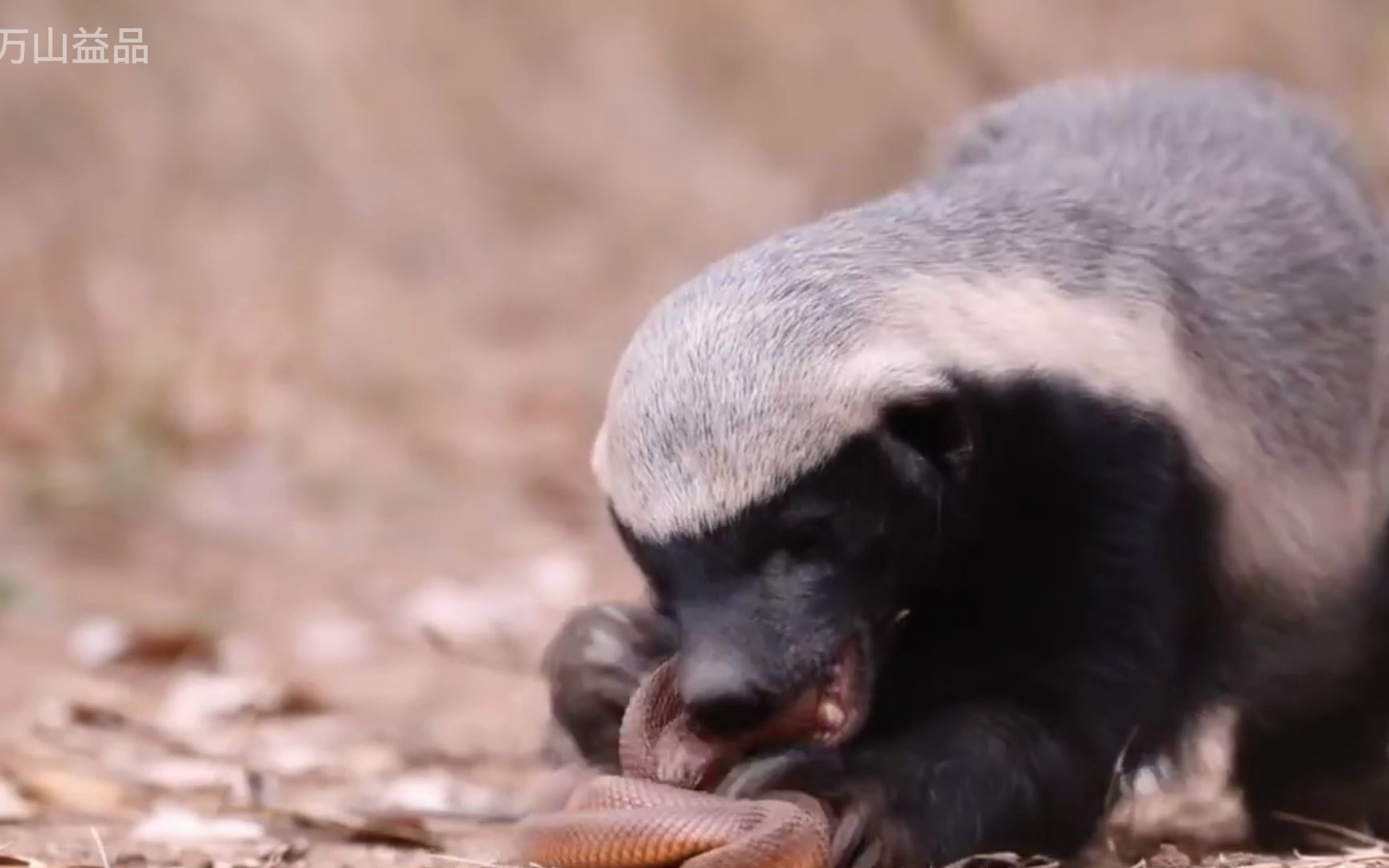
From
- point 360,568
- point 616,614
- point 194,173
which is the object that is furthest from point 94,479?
point 616,614

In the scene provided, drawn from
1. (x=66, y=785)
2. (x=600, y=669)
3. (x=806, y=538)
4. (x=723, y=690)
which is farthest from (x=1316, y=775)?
(x=66, y=785)

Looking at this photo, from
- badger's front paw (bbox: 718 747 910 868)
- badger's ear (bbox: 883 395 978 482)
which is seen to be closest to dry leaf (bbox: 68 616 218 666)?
badger's front paw (bbox: 718 747 910 868)

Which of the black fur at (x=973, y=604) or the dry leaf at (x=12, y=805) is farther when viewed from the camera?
the dry leaf at (x=12, y=805)

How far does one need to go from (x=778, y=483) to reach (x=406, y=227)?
705 cm

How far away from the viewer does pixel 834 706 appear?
3004 mm

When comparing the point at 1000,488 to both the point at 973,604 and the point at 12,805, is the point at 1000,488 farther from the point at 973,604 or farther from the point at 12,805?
the point at 12,805

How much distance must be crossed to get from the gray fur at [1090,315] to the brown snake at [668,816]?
13.9 inches

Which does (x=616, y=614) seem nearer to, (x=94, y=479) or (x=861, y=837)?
(x=861, y=837)

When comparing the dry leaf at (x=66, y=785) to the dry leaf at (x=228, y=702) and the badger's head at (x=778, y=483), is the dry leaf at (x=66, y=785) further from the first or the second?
the badger's head at (x=778, y=483)

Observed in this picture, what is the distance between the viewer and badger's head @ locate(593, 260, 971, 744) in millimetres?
2816

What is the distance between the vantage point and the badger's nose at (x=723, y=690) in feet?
9.05

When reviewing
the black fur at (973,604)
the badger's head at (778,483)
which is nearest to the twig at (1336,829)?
the black fur at (973,604)

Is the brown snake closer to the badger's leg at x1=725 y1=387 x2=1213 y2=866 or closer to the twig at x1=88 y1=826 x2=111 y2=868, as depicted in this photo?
the badger's leg at x1=725 y1=387 x2=1213 y2=866

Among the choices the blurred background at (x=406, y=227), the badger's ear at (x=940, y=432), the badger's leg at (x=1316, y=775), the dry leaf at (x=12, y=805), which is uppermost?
the blurred background at (x=406, y=227)
